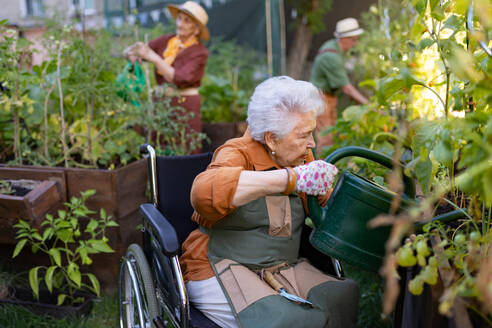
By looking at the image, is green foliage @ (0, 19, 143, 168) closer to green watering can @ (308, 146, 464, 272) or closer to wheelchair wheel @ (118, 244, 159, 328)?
wheelchair wheel @ (118, 244, 159, 328)

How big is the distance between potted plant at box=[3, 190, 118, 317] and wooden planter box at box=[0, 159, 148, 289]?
5cm

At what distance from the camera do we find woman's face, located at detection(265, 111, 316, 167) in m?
1.64

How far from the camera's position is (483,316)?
A: 88 cm

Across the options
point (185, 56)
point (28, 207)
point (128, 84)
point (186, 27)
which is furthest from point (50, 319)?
point (186, 27)

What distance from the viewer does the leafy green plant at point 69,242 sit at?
2.28 meters

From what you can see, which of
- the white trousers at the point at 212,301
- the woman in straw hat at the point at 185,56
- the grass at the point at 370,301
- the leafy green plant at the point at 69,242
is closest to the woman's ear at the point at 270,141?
the white trousers at the point at 212,301

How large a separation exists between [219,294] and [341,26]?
3872 millimetres

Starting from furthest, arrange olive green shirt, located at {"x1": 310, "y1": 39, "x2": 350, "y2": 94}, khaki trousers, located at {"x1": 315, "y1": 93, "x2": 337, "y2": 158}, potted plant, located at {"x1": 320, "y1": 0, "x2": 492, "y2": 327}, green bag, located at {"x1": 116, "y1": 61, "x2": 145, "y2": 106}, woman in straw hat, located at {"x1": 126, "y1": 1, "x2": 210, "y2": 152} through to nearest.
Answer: khaki trousers, located at {"x1": 315, "y1": 93, "x2": 337, "y2": 158}, olive green shirt, located at {"x1": 310, "y1": 39, "x2": 350, "y2": 94}, woman in straw hat, located at {"x1": 126, "y1": 1, "x2": 210, "y2": 152}, green bag, located at {"x1": 116, "y1": 61, "x2": 145, "y2": 106}, potted plant, located at {"x1": 320, "y1": 0, "x2": 492, "y2": 327}

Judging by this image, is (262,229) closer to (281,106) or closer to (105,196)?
(281,106)

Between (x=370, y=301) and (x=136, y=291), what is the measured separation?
1361 millimetres

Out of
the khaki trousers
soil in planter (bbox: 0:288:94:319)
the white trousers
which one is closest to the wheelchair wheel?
the white trousers

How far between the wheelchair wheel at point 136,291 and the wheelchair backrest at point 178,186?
0.21 m

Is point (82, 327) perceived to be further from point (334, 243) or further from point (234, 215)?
point (334, 243)

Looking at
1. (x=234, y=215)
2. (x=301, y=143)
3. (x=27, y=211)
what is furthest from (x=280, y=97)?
(x=27, y=211)
